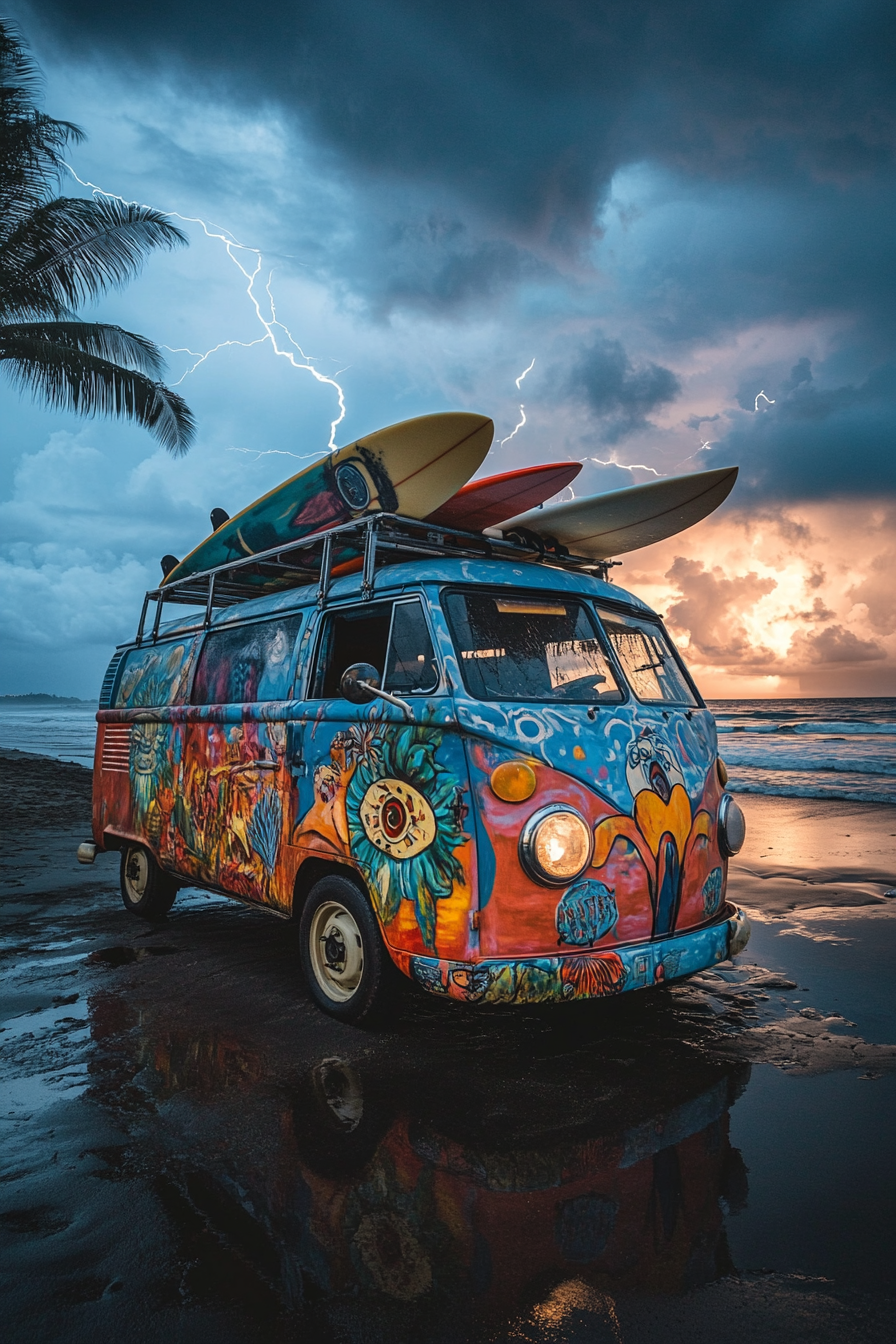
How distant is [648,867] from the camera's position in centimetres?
347

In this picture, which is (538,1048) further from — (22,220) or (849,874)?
(22,220)

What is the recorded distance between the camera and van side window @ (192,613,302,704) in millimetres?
4629

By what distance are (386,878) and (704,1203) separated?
1.67 metres

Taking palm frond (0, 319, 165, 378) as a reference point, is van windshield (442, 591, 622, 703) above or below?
below

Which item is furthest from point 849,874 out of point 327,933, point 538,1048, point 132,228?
point 132,228

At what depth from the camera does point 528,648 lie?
388 centimetres

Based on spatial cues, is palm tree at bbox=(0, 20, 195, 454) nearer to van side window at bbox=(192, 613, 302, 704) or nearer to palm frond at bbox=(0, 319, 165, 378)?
palm frond at bbox=(0, 319, 165, 378)

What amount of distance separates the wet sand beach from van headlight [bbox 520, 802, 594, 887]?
620 mm

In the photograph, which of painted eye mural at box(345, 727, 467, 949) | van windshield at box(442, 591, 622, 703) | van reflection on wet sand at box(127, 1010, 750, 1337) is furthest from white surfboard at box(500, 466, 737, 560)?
van reflection on wet sand at box(127, 1010, 750, 1337)

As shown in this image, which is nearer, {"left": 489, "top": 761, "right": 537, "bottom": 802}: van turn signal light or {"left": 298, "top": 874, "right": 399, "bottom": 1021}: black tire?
{"left": 489, "top": 761, "right": 537, "bottom": 802}: van turn signal light

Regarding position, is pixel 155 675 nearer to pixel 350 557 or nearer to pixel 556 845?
pixel 350 557

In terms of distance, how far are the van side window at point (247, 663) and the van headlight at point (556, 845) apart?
1.84 meters

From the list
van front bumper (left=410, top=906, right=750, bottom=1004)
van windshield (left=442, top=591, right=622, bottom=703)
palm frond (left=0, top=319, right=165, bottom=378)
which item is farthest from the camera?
palm frond (left=0, top=319, right=165, bottom=378)

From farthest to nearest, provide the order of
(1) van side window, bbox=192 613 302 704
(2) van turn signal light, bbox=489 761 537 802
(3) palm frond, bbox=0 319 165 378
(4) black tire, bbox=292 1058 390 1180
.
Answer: (3) palm frond, bbox=0 319 165 378 < (1) van side window, bbox=192 613 302 704 < (2) van turn signal light, bbox=489 761 537 802 < (4) black tire, bbox=292 1058 390 1180
